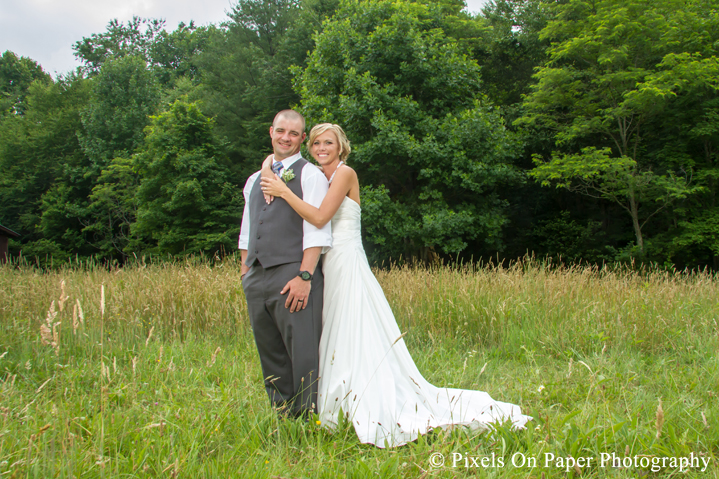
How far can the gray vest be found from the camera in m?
2.59

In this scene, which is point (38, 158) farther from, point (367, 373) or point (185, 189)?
point (367, 373)

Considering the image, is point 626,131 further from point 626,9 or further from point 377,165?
point 377,165

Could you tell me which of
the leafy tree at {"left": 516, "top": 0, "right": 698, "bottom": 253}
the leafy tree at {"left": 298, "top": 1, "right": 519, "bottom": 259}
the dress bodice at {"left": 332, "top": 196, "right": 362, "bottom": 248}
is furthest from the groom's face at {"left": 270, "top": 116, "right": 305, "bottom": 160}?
the leafy tree at {"left": 516, "top": 0, "right": 698, "bottom": 253}

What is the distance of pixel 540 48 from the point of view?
19281mm

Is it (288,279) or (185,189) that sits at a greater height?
(185,189)

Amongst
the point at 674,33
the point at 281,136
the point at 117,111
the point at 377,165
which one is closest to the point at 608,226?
the point at 674,33

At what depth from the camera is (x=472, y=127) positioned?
14750 mm

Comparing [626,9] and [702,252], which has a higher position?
[626,9]

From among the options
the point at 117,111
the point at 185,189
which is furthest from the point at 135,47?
the point at 185,189

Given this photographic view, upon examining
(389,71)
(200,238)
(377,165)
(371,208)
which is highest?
(389,71)

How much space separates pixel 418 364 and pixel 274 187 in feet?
7.29

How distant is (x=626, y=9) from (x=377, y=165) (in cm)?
890

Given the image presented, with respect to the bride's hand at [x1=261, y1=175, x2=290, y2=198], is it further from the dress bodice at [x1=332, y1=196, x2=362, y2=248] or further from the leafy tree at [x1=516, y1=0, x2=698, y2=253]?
the leafy tree at [x1=516, y1=0, x2=698, y2=253]

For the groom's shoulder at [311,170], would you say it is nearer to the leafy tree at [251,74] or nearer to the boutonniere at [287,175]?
the boutonniere at [287,175]
